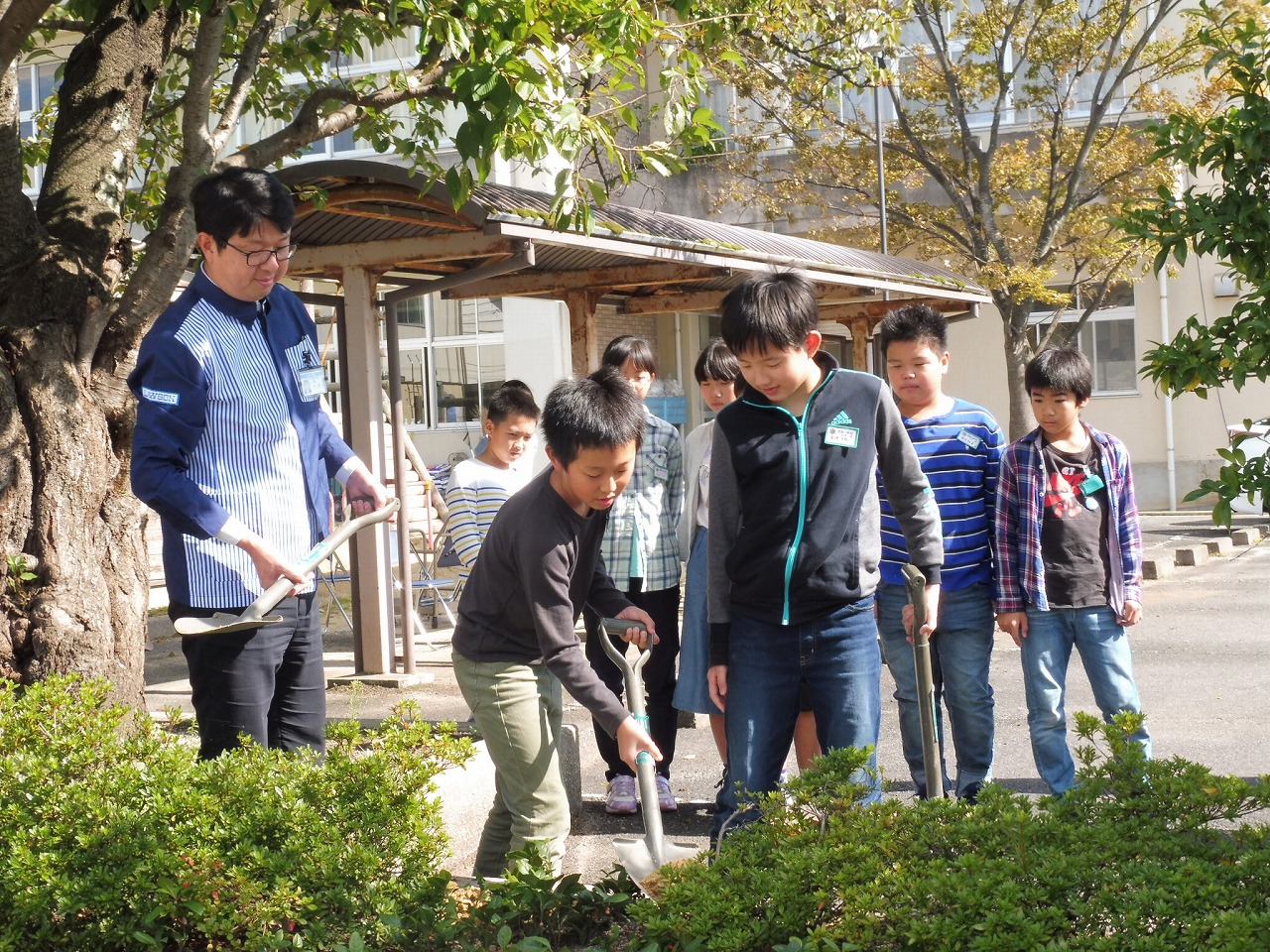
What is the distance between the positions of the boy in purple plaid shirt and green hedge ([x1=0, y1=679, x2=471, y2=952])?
2.52 m

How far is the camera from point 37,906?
3.07 meters

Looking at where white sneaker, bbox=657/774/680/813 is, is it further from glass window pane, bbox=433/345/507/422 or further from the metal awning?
glass window pane, bbox=433/345/507/422

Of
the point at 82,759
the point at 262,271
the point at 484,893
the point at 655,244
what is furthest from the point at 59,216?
the point at 655,244

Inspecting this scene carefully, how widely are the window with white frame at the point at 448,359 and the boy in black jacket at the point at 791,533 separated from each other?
760 inches

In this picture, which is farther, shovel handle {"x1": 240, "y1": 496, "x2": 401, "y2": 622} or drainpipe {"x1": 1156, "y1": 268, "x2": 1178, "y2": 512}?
drainpipe {"x1": 1156, "y1": 268, "x2": 1178, "y2": 512}

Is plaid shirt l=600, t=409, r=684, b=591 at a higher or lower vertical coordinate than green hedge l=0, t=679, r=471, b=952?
higher

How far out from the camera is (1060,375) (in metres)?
5.16

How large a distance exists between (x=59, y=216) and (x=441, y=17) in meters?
1.73

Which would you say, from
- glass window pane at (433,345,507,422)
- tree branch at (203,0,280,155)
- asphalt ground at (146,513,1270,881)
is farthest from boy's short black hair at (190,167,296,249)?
glass window pane at (433,345,507,422)

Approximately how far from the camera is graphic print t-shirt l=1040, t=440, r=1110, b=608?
16.6 ft

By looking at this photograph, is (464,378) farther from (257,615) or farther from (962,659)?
(257,615)

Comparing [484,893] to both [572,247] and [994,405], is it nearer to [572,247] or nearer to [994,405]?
[572,247]

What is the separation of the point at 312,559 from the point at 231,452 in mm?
351

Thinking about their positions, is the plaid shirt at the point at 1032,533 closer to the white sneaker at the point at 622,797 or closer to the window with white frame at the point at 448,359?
the white sneaker at the point at 622,797
